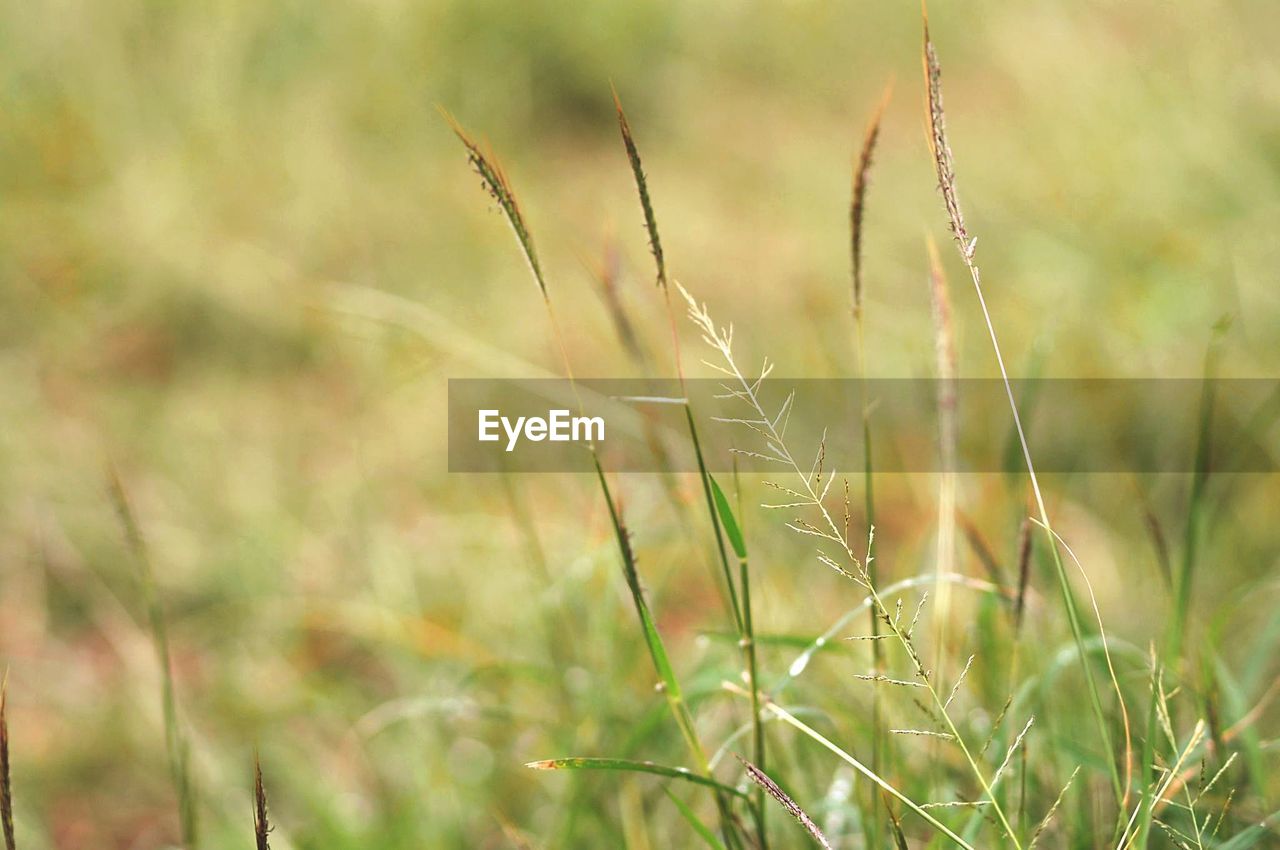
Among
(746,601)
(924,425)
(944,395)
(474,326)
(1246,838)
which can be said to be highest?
(474,326)

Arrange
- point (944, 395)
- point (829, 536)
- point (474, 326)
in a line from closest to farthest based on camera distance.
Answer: point (829, 536), point (944, 395), point (474, 326)

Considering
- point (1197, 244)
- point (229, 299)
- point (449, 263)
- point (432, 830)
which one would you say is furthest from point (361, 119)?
point (432, 830)

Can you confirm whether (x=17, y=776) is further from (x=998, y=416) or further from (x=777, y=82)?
(x=777, y=82)

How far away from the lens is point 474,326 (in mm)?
2135

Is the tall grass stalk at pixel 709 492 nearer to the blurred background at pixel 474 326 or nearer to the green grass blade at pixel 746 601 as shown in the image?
the green grass blade at pixel 746 601

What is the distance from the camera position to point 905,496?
1748mm

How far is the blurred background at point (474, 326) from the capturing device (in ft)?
3.40

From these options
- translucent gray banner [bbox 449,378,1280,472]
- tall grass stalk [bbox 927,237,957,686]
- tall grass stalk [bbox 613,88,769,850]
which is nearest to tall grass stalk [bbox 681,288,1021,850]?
tall grass stalk [bbox 613,88,769,850]

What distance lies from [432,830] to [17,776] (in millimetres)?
552

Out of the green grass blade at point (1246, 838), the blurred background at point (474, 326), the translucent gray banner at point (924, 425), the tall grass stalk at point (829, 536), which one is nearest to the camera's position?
the tall grass stalk at point (829, 536)

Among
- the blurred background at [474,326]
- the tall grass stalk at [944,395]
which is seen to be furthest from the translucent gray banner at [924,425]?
the tall grass stalk at [944,395]

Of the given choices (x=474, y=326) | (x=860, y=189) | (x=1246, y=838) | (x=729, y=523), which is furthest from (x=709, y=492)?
(x=474, y=326)

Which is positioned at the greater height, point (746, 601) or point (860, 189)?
point (860, 189)

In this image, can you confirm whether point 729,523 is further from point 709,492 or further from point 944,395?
point 944,395
